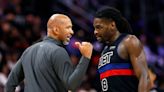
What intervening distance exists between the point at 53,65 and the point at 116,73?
70 centimetres

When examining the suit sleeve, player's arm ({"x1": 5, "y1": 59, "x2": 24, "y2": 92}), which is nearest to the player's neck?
the suit sleeve

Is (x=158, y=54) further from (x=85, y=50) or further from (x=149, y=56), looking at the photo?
(x=85, y=50)

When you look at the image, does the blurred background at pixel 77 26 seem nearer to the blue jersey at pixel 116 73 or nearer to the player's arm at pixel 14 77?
the blue jersey at pixel 116 73

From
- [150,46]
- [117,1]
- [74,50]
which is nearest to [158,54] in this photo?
[150,46]

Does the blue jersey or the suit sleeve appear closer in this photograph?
the suit sleeve

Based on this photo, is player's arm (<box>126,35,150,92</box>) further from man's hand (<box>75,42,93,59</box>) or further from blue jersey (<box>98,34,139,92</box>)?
man's hand (<box>75,42,93,59</box>)

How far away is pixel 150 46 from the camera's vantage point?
1384 cm

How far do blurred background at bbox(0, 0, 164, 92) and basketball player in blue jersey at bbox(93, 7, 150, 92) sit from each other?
296 cm

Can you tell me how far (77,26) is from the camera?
42.0ft

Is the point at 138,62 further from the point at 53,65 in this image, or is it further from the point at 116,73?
the point at 53,65

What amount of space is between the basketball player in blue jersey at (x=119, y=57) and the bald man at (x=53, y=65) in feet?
1.27

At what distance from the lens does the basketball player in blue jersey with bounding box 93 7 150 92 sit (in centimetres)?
547

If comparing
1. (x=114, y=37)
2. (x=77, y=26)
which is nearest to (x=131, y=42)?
(x=114, y=37)

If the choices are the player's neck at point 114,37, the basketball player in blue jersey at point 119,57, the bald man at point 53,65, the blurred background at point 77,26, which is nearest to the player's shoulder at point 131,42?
the basketball player in blue jersey at point 119,57
